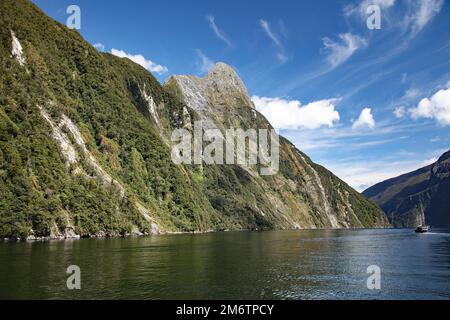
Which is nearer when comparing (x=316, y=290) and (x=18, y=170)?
(x=316, y=290)

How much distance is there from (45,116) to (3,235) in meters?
62.9

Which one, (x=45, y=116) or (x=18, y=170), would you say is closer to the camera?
(x=18, y=170)

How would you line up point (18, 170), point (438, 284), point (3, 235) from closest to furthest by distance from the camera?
point (438, 284) < point (3, 235) < point (18, 170)

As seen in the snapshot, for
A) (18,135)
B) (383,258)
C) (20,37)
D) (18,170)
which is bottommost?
(383,258)

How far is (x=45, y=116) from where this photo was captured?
161875 millimetres

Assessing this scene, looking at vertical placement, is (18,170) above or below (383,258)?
above

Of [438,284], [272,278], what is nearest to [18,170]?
[272,278]

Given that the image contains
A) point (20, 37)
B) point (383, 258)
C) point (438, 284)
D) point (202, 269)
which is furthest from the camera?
point (20, 37)

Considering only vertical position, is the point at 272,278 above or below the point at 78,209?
below

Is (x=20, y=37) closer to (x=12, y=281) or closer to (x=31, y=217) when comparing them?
(x=31, y=217)

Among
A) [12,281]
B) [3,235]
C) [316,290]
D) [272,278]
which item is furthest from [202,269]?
[3,235]

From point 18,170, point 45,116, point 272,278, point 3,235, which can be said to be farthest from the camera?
point 45,116
